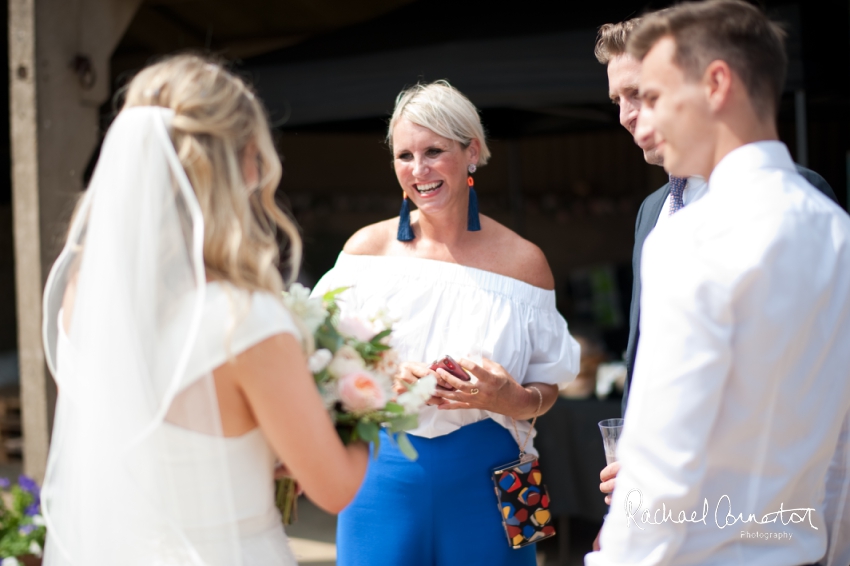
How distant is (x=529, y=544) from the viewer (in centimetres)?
223

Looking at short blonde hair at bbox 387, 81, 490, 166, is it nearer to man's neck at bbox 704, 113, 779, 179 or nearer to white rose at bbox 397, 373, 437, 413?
white rose at bbox 397, 373, 437, 413

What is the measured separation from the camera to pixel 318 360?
1.51 metres

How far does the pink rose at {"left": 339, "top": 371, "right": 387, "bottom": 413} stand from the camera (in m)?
1.52

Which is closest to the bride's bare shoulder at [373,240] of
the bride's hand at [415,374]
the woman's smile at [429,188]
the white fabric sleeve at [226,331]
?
the woman's smile at [429,188]

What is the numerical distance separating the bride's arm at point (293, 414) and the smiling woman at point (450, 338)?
64cm

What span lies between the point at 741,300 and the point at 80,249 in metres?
1.18

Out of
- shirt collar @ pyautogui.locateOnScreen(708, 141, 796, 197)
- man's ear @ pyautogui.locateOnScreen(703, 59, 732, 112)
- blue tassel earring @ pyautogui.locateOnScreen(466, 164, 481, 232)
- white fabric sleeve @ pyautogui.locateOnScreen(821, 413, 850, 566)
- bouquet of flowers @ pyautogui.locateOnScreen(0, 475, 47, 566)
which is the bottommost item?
bouquet of flowers @ pyautogui.locateOnScreen(0, 475, 47, 566)

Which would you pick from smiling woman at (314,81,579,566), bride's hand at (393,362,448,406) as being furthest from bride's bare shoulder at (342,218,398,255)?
bride's hand at (393,362,448,406)

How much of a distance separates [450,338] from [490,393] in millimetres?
237

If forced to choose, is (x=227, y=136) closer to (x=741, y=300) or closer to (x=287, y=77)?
(x=741, y=300)

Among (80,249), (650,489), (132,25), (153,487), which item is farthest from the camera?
(132,25)

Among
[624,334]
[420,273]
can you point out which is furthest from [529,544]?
[624,334]

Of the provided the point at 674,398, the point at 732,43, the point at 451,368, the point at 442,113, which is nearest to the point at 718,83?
the point at 732,43
